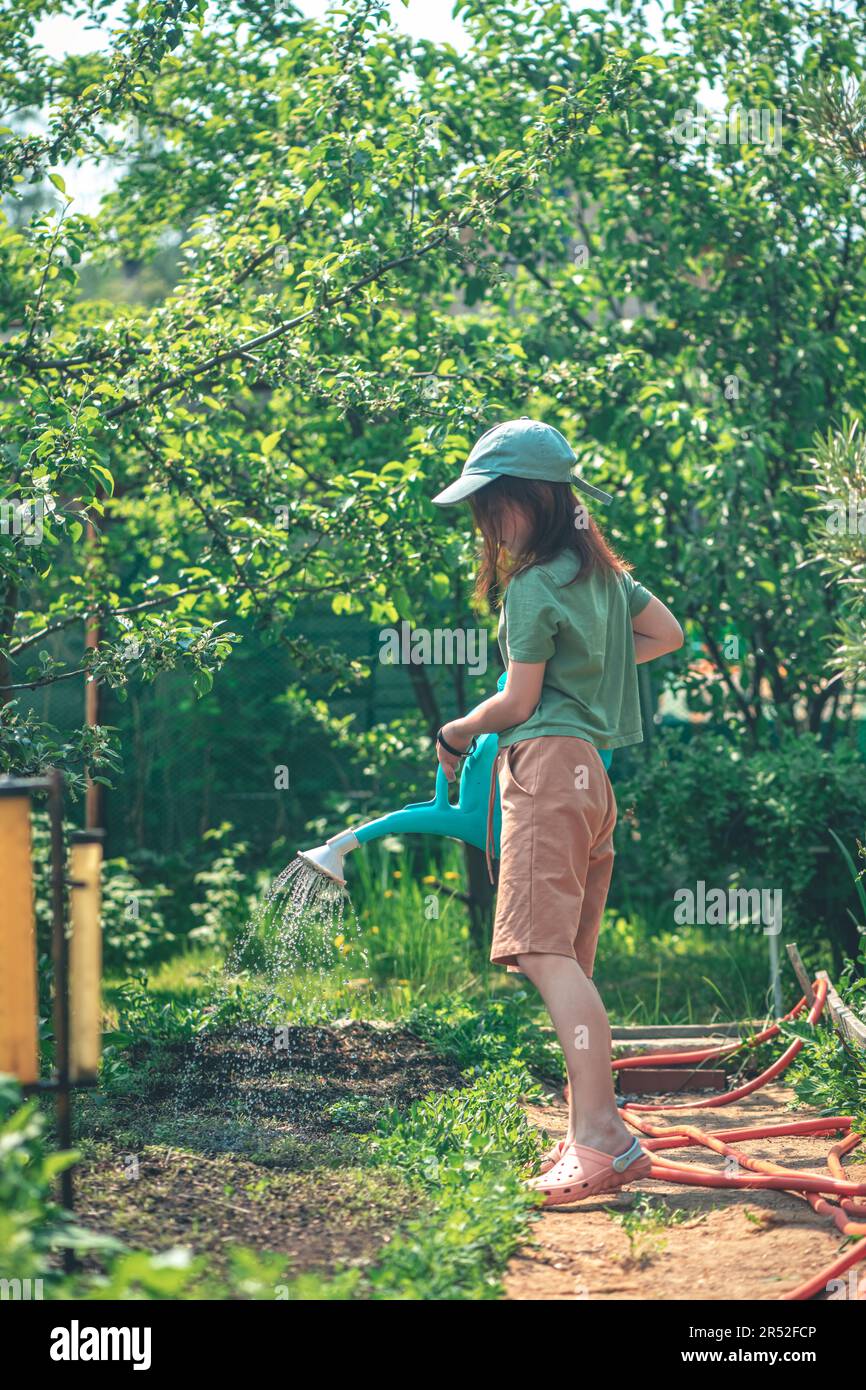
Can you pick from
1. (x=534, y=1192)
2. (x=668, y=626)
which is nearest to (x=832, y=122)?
(x=668, y=626)

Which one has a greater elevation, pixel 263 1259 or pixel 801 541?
pixel 801 541

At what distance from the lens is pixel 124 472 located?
543cm

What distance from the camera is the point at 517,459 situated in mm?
3348

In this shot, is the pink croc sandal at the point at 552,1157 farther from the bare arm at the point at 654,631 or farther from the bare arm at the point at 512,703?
the bare arm at the point at 654,631

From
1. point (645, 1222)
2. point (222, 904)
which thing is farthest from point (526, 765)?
point (222, 904)

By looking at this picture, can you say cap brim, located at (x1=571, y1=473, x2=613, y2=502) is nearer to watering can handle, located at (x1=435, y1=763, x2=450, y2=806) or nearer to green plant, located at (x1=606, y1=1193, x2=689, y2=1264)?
watering can handle, located at (x1=435, y1=763, x2=450, y2=806)

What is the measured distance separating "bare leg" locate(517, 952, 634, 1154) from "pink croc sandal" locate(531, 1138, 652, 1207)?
0.02m

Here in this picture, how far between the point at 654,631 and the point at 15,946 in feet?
A: 6.09

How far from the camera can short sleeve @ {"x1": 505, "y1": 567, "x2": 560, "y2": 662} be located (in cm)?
323

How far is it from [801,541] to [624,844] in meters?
1.53

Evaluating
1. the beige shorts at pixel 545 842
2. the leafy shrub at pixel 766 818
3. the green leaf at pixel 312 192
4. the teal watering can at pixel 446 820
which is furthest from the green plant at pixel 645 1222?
the green leaf at pixel 312 192

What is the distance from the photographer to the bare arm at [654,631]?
141 inches
